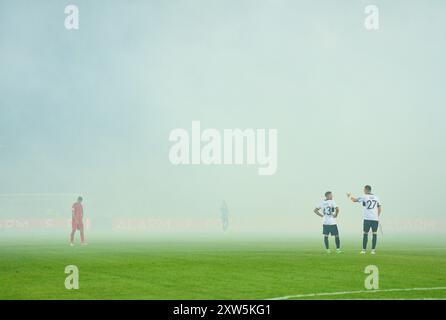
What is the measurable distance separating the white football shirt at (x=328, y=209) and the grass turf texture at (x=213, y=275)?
127 cm

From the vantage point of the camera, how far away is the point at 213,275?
68.8 ft

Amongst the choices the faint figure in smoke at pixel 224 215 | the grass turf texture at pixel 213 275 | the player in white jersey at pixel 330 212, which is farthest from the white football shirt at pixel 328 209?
the faint figure in smoke at pixel 224 215

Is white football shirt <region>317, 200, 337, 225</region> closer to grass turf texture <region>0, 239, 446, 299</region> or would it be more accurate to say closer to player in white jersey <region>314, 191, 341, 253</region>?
player in white jersey <region>314, 191, 341, 253</region>

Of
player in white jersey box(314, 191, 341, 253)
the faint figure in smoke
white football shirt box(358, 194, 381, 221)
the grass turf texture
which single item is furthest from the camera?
the faint figure in smoke

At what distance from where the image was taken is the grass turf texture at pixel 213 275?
17.5m

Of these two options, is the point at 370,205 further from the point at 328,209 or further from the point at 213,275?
the point at 213,275

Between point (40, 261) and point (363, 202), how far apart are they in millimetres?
10752

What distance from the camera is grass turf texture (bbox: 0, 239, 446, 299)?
17.5 meters

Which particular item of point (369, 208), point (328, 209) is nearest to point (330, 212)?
point (328, 209)

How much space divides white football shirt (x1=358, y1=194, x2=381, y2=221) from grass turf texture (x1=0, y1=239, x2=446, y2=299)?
135 cm

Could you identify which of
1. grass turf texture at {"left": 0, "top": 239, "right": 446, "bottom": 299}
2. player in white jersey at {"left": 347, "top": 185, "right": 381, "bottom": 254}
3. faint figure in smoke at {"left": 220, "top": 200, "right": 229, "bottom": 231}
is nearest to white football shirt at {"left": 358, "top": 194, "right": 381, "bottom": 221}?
player in white jersey at {"left": 347, "top": 185, "right": 381, "bottom": 254}

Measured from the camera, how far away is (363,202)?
90.8 ft

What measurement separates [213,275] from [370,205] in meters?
8.57
